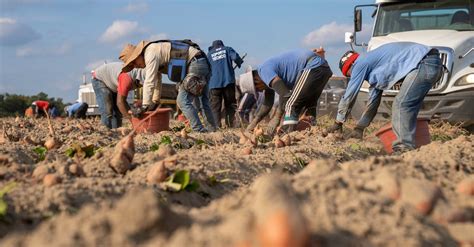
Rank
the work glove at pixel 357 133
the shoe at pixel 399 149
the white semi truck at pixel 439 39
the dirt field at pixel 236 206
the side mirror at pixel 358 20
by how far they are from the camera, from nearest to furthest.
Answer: the dirt field at pixel 236 206 → the shoe at pixel 399 149 → the work glove at pixel 357 133 → the white semi truck at pixel 439 39 → the side mirror at pixel 358 20

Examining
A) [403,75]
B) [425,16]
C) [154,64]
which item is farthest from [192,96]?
[425,16]

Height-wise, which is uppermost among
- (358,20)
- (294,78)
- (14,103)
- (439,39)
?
(358,20)

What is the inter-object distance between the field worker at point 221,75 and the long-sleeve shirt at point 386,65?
11.4ft

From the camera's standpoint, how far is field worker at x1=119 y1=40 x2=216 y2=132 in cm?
682

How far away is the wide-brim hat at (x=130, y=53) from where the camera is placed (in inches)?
270

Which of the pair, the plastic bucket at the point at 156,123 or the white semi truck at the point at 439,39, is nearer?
the plastic bucket at the point at 156,123

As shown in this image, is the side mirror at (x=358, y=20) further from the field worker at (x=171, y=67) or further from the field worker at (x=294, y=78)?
the field worker at (x=171, y=67)

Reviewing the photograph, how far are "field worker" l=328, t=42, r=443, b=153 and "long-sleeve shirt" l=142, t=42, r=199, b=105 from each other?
7.27 ft

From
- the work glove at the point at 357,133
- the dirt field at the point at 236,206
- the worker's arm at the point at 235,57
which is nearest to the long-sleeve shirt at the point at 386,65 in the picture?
the work glove at the point at 357,133

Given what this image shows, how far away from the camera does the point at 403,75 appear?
5613 mm

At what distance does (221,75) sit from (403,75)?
13.4 ft

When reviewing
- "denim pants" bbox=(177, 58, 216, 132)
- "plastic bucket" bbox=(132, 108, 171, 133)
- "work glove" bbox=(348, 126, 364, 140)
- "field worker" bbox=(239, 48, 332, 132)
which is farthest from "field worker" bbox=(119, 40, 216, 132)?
"work glove" bbox=(348, 126, 364, 140)

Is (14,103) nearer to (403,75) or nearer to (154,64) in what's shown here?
(154,64)

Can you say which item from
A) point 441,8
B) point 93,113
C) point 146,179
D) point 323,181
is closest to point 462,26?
point 441,8
